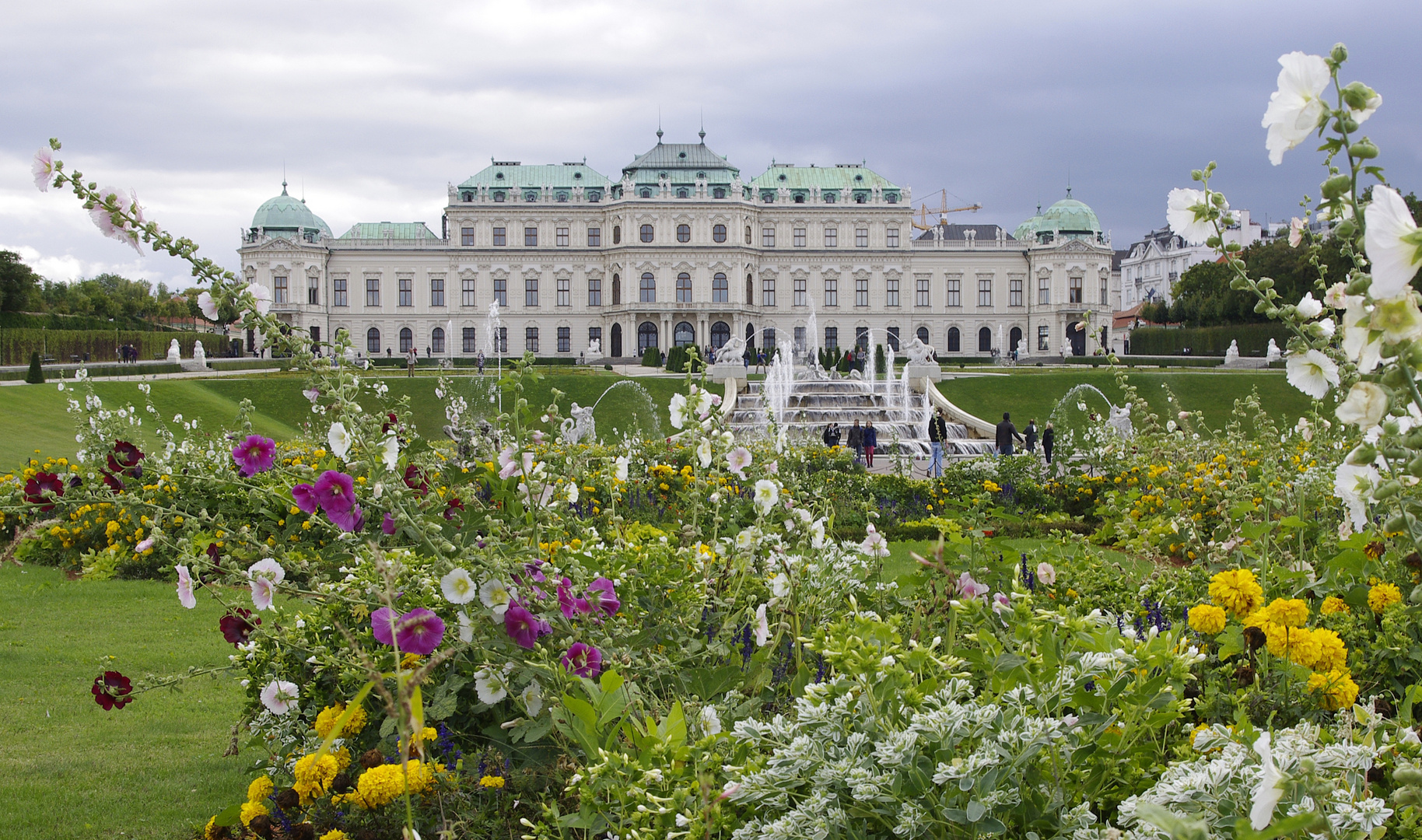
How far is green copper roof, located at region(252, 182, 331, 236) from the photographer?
55.5 metres

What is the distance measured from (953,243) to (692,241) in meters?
15.0

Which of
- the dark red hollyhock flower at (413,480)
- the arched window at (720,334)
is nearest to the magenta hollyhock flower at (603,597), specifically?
the dark red hollyhock flower at (413,480)

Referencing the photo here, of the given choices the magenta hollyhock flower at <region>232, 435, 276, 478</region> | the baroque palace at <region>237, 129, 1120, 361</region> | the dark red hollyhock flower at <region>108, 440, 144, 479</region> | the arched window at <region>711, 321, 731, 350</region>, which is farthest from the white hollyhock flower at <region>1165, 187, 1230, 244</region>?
the arched window at <region>711, 321, 731, 350</region>

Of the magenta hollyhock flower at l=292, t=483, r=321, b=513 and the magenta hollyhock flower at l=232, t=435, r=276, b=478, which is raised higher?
the magenta hollyhock flower at l=232, t=435, r=276, b=478

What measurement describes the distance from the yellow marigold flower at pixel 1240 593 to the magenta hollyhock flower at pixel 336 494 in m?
2.37

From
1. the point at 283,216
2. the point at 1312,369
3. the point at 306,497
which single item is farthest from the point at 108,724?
the point at 283,216

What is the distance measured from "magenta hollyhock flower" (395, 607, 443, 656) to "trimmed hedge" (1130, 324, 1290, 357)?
1682 inches

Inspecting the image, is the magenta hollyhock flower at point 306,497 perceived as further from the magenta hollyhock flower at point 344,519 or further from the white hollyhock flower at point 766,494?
the white hollyhock flower at point 766,494

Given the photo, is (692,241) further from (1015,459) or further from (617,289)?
(1015,459)

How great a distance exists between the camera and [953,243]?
5822 cm

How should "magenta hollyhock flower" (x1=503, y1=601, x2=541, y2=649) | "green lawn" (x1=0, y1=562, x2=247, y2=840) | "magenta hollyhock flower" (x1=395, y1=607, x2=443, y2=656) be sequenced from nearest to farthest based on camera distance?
"magenta hollyhock flower" (x1=395, y1=607, x2=443, y2=656) < "magenta hollyhock flower" (x1=503, y1=601, x2=541, y2=649) < "green lawn" (x1=0, y1=562, x2=247, y2=840)

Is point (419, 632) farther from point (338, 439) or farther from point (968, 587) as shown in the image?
point (968, 587)

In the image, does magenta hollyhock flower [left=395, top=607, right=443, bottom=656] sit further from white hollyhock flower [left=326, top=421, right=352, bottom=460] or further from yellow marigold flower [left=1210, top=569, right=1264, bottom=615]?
yellow marigold flower [left=1210, top=569, right=1264, bottom=615]

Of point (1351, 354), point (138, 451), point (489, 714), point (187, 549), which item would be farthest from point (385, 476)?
point (138, 451)
